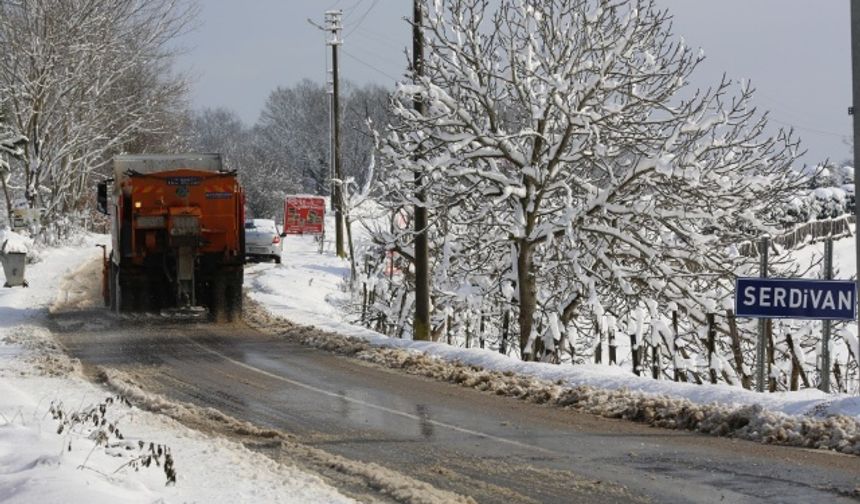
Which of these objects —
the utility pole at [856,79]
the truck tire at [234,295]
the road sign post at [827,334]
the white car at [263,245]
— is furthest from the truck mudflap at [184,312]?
the white car at [263,245]

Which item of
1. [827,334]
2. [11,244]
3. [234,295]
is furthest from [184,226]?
[827,334]

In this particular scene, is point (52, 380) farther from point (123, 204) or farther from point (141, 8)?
point (141, 8)

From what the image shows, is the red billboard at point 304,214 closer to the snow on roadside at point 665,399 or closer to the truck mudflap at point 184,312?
the truck mudflap at point 184,312

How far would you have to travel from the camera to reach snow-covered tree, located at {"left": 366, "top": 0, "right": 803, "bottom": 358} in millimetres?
19312

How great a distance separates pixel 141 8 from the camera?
49.0 metres

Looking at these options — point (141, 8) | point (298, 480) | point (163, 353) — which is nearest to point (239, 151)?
point (141, 8)

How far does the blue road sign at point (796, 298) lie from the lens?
1134 cm

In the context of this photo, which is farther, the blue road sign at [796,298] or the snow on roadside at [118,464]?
the blue road sign at [796,298]

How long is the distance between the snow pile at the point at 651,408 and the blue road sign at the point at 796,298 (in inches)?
45.8

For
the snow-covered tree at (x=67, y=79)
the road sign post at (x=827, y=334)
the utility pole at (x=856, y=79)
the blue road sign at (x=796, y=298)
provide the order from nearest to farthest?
the utility pole at (x=856, y=79)
the blue road sign at (x=796, y=298)
the road sign post at (x=827, y=334)
the snow-covered tree at (x=67, y=79)

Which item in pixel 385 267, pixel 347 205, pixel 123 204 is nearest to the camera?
pixel 123 204

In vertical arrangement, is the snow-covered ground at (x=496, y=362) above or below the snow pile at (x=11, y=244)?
below

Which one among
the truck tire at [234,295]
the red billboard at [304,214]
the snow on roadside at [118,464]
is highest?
the red billboard at [304,214]

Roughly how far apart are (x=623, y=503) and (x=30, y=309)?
19506 millimetres
